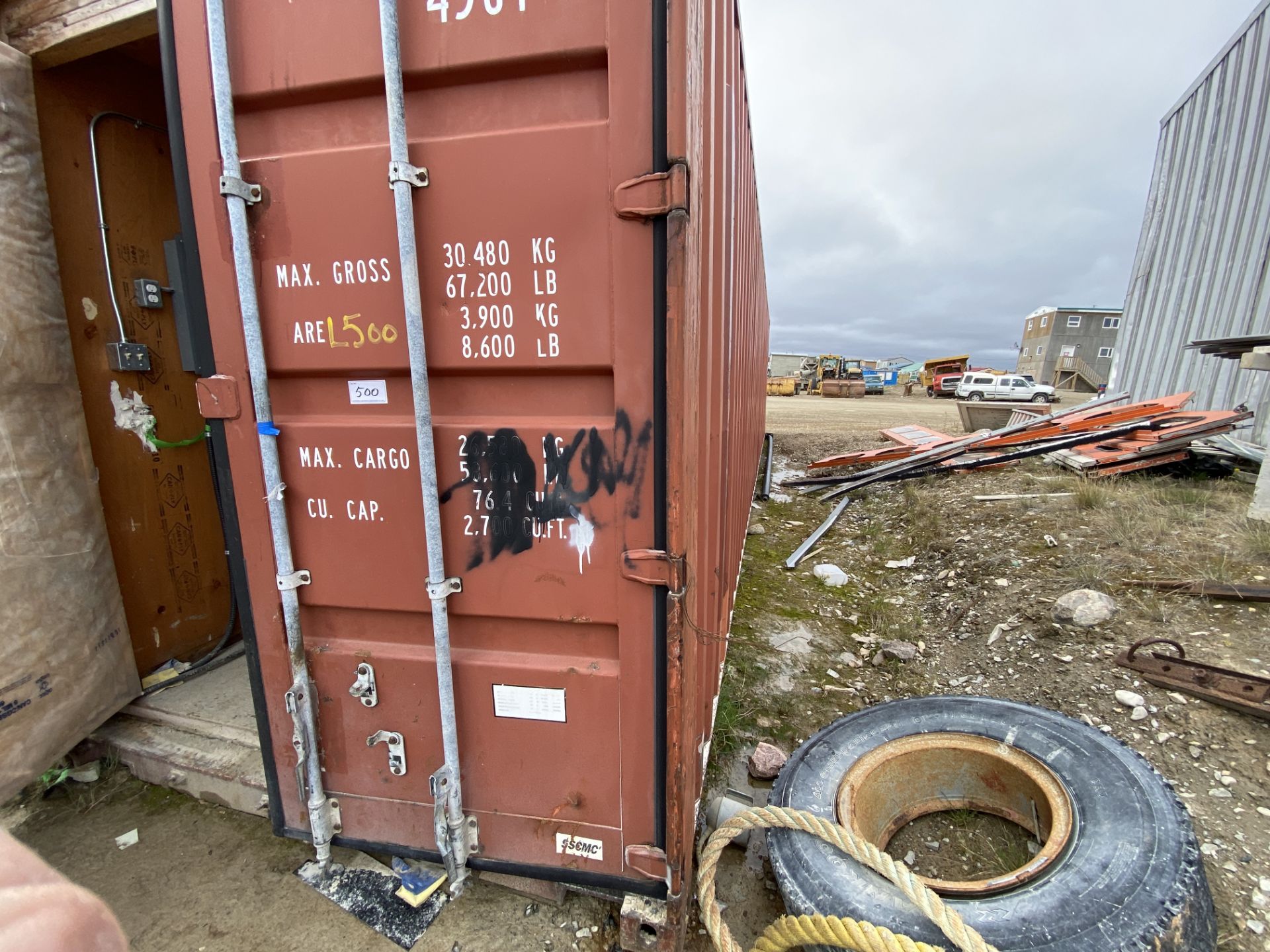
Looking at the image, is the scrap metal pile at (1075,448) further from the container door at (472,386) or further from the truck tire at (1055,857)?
the container door at (472,386)

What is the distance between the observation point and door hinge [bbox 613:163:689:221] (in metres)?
1.30

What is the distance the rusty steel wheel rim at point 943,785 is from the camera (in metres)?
1.99

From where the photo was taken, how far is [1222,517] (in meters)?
4.69

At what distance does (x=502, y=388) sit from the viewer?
156 cm

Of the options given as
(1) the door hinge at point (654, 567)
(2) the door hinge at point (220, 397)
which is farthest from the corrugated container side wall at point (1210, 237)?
(2) the door hinge at point (220, 397)

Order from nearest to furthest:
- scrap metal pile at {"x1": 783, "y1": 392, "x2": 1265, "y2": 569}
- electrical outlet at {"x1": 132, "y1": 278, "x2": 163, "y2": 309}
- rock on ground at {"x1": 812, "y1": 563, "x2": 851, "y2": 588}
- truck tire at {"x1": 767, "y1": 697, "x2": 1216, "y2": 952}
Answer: truck tire at {"x1": 767, "y1": 697, "x2": 1216, "y2": 952} < electrical outlet at {"x1": 132, "y1": 278, "x2": 163, "y2": 309} < rock on ground at {"x1": 812, "y1": 563, "x2": 851, "y2": 588} < scrap metal pile at {"x1": 783, "y1": 392, "x2": 1265, "y2": 569}

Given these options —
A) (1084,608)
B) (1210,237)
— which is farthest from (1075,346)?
(1084,608)

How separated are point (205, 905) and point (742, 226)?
383 cm

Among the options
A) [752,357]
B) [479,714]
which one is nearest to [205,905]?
[479,714]

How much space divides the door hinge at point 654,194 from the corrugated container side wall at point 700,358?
33mm

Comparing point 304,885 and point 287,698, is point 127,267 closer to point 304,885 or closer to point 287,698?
point 287,698

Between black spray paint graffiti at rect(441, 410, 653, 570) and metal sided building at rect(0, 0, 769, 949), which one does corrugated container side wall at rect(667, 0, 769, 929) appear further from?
black spray paint graffiti at rect(441, 410, 653, 570)

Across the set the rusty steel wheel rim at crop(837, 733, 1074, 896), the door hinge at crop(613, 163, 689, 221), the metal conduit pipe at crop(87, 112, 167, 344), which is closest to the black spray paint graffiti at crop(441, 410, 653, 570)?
the door hinge at crop(613, 163, 689, 221)

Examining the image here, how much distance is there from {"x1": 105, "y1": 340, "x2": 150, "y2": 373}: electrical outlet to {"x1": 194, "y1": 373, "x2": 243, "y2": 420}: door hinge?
1.71 m
